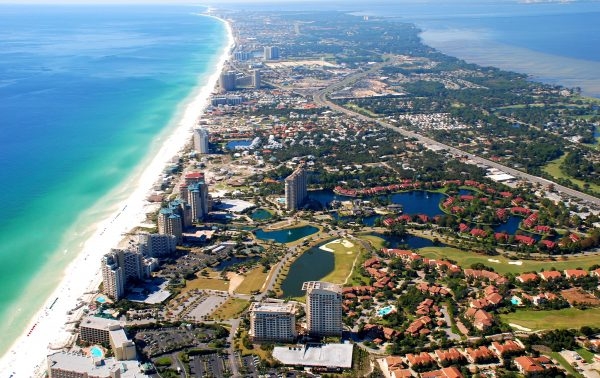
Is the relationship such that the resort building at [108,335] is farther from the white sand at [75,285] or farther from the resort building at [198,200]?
the resort building at [198,200]

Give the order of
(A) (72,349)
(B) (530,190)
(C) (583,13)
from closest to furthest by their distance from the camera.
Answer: (A) (72,349), (B) (530,190), (C) (583,13)

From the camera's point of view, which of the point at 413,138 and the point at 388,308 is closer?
the point at 388,308

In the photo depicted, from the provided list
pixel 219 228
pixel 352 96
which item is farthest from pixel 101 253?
pixel 352 96

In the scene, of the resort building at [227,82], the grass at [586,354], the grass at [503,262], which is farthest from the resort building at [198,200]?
the resort building at [227,82]

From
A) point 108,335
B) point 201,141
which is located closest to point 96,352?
point 108,335

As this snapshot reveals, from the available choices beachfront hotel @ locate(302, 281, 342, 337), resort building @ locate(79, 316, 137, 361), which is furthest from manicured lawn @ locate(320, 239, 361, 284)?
resort building @ locate(79, 316, 137, 361)

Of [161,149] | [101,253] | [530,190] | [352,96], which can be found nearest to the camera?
[101,253]

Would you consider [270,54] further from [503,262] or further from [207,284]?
→ [207,284]

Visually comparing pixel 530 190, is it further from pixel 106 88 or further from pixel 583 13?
pixel 583 13
